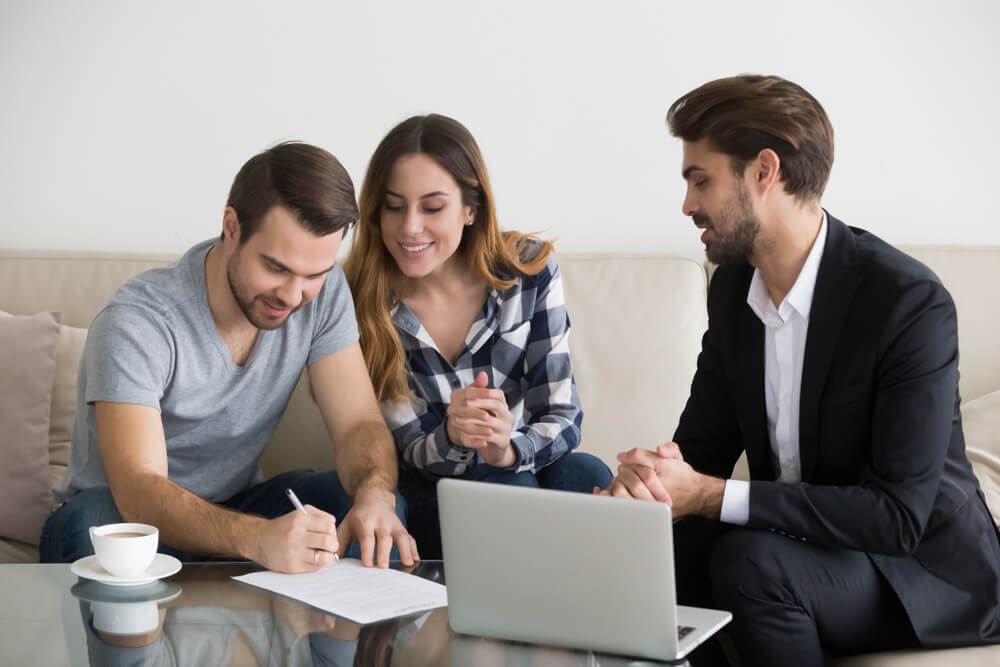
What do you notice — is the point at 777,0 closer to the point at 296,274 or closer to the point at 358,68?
the point at 358,68

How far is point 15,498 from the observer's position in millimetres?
1982

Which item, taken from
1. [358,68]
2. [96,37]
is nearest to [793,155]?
[358,68]

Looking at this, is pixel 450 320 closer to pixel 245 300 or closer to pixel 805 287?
pixel 245 300

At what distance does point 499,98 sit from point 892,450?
1.42 meters

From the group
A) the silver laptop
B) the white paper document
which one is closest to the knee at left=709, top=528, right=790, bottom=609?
the silver laptop

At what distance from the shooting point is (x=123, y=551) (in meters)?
1.32

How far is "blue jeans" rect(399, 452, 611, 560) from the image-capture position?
196cm

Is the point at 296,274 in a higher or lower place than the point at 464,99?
lower

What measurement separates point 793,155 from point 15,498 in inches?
61.4

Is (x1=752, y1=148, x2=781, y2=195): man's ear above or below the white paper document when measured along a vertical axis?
→ above

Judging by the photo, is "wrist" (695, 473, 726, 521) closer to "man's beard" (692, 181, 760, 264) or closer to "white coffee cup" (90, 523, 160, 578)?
"man's beard" (692, 181, 760, 264)

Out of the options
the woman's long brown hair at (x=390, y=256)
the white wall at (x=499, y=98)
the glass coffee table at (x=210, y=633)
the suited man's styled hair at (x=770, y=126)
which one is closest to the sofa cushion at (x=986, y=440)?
the white wall at (x=499, y=98)

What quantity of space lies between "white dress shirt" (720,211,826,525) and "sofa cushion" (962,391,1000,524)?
59 cm

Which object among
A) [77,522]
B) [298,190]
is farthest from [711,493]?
[77,522]
